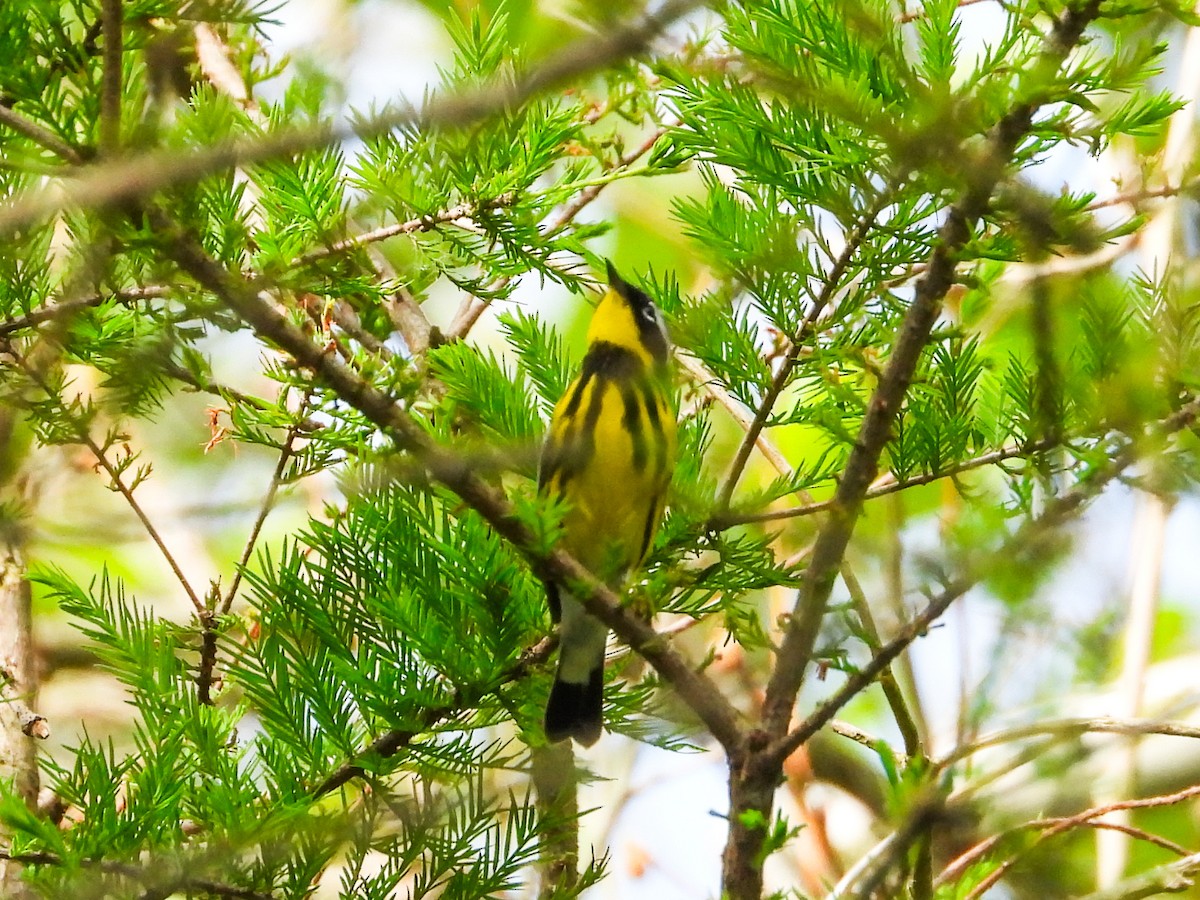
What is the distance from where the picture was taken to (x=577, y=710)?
2.05m

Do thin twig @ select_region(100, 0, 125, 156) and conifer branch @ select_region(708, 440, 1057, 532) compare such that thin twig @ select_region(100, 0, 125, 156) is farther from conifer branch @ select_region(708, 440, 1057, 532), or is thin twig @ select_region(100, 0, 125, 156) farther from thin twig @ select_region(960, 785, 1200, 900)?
thin twig @ select_region(960, 785, 1200, 900)

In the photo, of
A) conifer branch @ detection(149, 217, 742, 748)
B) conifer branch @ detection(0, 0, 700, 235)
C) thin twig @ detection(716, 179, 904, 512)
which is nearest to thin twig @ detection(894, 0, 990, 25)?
thin twig @ detection(716, 179, 904, 512)

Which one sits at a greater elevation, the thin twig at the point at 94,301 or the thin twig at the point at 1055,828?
the thin twig at the point at 94,301

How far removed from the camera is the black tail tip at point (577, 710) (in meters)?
1.95

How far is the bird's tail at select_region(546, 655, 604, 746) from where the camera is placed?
6.39 ft

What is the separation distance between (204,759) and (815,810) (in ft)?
4.83

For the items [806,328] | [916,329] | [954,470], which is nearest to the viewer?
[916,329]

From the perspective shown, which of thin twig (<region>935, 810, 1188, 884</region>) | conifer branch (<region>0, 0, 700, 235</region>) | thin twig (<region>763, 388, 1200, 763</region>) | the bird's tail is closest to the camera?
conifer branch (<region>0, 0, 700, 235</region>)

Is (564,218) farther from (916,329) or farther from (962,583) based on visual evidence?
(962,583)

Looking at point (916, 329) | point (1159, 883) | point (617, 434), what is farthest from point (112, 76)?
point (617, 434)

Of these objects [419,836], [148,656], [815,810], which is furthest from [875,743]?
[815,810]

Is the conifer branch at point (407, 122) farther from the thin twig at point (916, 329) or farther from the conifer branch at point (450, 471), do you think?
the thin twig at point (916, 329)

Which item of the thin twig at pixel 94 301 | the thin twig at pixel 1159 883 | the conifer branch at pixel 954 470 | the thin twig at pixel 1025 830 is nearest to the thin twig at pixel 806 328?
the conifer branch at pixel 954 470

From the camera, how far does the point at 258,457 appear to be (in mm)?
3330
